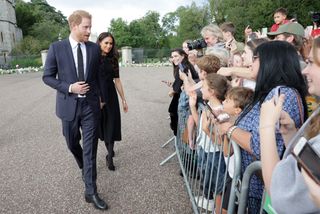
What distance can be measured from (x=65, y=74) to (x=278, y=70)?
229 cm

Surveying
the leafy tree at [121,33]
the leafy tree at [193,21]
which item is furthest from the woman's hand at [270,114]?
the leafy tree at [121,33]

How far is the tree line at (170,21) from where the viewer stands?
2997cm

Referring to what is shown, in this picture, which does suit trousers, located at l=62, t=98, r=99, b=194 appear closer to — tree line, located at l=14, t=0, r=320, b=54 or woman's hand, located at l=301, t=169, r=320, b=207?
woman's hand, located at l=301, t=169, r=320, b=207

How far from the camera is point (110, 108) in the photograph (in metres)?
4.35

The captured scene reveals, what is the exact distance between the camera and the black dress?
13.9ft

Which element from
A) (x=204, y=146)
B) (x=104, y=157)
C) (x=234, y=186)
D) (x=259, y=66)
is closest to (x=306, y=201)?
(x=234, y=186)

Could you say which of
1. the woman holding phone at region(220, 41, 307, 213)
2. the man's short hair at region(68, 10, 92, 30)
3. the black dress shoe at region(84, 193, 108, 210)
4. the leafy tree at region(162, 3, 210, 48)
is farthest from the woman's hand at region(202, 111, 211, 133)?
Result: the leafy tree at region(162, 3, 210, 48)

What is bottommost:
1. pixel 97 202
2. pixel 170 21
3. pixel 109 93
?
pixel 97 202

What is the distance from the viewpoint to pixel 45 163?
4668 millimetres

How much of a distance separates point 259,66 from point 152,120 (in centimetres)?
543

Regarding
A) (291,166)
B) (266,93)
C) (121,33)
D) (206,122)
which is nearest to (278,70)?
(266,93)

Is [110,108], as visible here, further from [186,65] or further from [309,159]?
[309,159]

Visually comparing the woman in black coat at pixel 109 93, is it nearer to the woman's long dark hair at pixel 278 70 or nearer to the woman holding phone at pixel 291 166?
the woman's long dark hair at pixel 278 70

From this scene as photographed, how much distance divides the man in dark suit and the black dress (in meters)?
0.73
